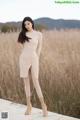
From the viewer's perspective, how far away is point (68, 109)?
6.16 meters

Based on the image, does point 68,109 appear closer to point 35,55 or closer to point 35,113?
point 35,113

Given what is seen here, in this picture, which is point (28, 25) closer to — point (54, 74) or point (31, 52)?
point (31, 52)

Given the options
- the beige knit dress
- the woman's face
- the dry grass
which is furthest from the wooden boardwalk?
the woman's face

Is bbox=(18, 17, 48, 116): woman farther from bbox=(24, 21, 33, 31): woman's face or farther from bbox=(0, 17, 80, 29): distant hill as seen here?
bbox=(0, 17, 80, 29): distant hill

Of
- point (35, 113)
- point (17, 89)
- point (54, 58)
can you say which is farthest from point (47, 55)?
point (35, 113)

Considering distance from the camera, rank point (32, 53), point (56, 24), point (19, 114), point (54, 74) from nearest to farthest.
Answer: point (32, 53)
point (19, 114)
point (54, 74)
point (56, 24)

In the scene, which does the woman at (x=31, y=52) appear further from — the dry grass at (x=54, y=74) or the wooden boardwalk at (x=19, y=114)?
the dry grass at (x=54, y=74)

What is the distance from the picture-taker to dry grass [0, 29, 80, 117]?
20.7 ft

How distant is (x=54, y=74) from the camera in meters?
6.96

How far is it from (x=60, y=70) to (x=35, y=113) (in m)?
1.14

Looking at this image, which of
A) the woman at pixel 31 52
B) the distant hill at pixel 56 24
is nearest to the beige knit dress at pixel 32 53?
the woman at pixel 31 52

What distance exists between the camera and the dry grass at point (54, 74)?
6316 millimetres

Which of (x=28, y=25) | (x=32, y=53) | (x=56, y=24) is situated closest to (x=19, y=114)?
(x=32, y=53)

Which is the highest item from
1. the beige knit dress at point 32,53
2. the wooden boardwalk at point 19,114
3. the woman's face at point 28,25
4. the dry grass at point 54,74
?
the woman's face at point 28,25
